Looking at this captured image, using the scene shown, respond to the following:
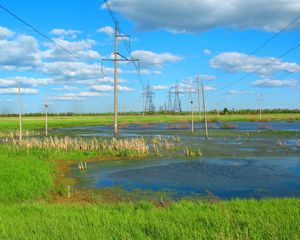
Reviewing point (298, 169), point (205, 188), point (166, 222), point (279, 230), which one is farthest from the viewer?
point (298, 169)

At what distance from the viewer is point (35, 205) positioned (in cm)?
1275

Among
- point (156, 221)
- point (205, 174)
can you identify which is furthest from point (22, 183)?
→ point (205, 174)

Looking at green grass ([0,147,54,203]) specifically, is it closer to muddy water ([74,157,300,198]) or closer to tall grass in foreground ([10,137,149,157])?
muddy water ([74,157,300,198])

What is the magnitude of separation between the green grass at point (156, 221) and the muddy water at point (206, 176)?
4.71 meters

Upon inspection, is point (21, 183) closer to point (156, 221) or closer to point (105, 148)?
point (156, 221)

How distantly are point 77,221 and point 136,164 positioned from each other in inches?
628

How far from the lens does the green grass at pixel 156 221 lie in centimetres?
900

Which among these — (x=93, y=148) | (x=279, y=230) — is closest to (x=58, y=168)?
(x=93, y=148)

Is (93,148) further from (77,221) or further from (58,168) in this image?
(77,221)

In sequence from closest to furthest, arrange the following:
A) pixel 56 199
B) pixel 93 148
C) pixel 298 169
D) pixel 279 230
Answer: pixel 279 230 < pixel 56 199 < pixel 298 169 < pixel 93 148

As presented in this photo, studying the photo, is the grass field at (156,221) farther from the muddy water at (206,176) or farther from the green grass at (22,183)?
the muddy water at (206,176)

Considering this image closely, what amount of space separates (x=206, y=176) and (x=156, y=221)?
38.0 feet

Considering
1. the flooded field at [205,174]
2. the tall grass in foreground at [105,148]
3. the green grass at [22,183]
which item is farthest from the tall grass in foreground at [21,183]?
the tall grass in foreground at [105,148]

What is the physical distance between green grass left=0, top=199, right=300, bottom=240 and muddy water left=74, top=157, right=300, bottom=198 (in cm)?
471
